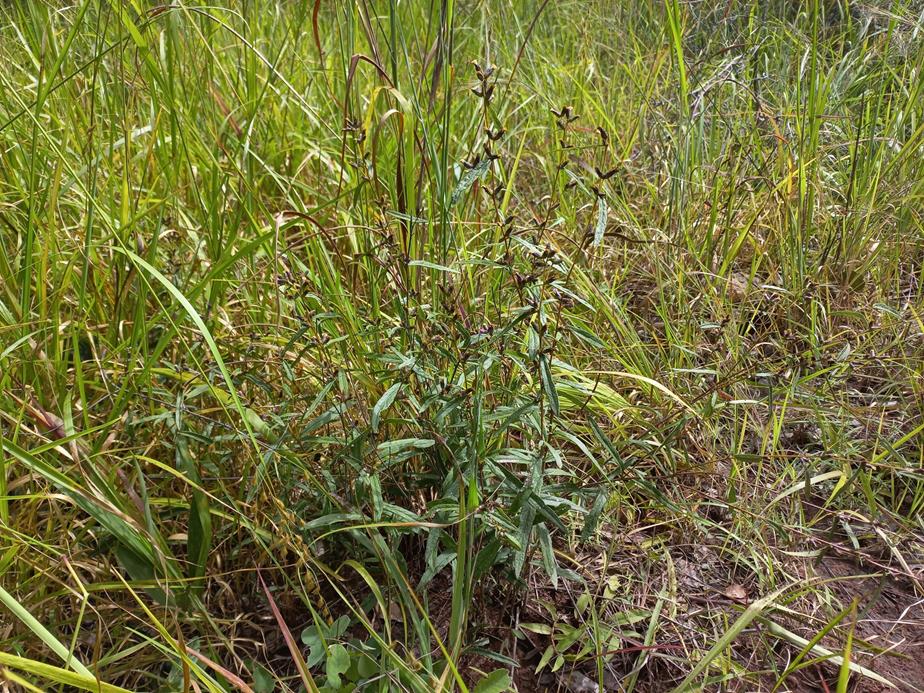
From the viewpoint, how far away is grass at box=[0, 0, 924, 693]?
123 cm

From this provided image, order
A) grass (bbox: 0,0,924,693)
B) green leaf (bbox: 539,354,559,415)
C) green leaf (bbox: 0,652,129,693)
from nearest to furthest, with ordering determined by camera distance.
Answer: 1. green leaf (bbox: 0,652,129,693)
2. green leaf (bbox: 539,354,559,415)
3. grass (bbox: 0,0,924,693)

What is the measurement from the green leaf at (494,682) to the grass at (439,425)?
0.03m

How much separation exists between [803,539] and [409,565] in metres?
0.81

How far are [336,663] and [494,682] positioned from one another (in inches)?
10.0

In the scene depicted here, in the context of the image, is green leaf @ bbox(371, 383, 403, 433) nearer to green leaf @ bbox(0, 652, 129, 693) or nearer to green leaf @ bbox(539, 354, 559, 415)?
green leaf @ bbox(539, 354, 559, 415)

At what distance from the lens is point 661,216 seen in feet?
7.36

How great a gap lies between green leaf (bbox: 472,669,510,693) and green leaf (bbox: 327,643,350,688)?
0.22 meters

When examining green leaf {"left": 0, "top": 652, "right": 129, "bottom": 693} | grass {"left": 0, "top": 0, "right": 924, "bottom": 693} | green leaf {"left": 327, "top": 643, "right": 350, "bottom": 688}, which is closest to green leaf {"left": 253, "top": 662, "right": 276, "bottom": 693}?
grass {"left": 0, "top": 0, "right": 924, "bottom": 693}

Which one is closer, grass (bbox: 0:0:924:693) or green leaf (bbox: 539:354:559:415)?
green leaf (bbox: 539:354:559:415)

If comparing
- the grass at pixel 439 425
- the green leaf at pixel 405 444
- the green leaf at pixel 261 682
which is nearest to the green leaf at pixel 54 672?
the grass at pixel 439 425

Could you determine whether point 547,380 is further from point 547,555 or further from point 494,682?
point 494,682

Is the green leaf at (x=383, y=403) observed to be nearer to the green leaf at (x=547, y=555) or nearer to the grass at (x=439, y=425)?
the grass at (x=439, y=425)

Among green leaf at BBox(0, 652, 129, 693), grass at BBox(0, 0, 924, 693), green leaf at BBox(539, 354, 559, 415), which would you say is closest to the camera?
green leaf at BBox(0, 652, 129, 693)

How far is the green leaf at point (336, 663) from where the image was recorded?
46.8 inches
